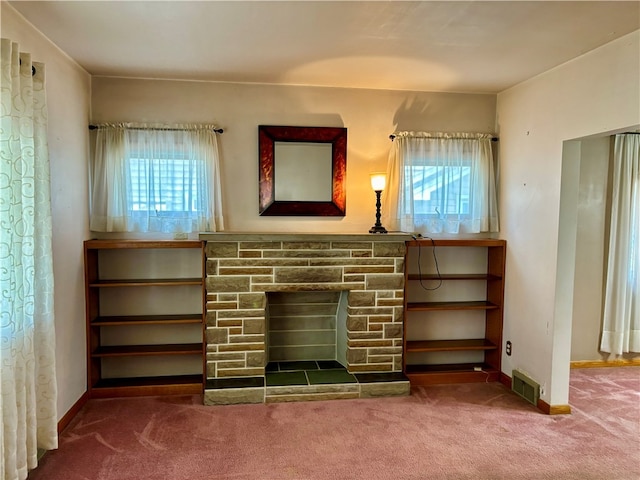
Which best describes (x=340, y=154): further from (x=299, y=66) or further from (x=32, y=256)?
(x=32, y=256)

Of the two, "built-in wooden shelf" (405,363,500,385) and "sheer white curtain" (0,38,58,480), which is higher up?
"sheer white curtain" (0,38,58,480)

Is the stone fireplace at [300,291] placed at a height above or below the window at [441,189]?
below

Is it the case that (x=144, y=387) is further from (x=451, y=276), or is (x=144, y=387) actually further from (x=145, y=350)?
(x=451, y=276)

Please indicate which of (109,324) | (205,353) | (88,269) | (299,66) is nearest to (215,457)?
(205,353)

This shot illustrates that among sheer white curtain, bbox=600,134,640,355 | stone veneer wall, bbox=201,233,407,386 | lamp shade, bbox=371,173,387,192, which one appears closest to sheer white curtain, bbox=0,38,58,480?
stone veneer wall, bbox=201,233,407,386

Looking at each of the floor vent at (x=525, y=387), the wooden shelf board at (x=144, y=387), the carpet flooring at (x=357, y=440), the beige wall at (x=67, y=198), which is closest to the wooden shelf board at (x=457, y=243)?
the floor vent at (x=525, y=387)

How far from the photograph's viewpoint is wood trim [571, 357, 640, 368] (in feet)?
13.1

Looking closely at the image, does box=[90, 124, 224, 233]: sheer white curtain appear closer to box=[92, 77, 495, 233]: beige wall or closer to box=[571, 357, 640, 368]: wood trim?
box=[92, 77, 495, 233]: beige wall

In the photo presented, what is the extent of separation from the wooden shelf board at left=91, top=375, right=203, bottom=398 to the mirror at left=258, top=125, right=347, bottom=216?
5.08ft

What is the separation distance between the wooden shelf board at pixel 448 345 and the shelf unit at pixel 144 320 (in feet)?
6.09

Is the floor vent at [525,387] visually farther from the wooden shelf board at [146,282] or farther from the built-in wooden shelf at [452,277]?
the wooden shelf board at [146,282]

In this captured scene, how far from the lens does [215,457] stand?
2.44 metres

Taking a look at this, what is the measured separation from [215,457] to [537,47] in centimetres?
326

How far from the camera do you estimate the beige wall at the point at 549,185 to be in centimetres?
253
